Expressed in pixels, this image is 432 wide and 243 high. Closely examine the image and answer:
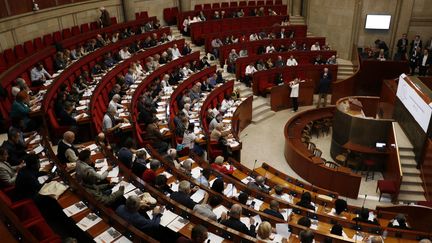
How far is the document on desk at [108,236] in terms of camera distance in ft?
14.4

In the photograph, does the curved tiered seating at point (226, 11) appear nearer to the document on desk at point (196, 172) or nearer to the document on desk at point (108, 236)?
the document on desk at point (196, 172)

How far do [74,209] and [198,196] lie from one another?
6.22 ft

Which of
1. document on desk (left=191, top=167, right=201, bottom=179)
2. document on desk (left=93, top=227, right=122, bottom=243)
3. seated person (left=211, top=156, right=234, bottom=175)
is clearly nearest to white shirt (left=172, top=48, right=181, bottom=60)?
seated person (left=211, top=156, right=234, bottom=175)

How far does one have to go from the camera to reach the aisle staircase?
9219mm

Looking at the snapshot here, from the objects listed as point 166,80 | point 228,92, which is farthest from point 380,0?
point 166,80

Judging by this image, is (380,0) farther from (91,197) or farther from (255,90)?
(91,197)

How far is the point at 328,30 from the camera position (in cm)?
1806

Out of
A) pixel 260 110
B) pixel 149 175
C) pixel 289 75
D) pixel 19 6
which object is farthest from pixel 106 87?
pixel 289 75

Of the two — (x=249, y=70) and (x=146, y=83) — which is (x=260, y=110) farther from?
(x=146, y=83)

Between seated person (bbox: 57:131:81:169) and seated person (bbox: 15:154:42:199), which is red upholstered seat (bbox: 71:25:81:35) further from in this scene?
seated person (bbox: 15:154:42:199)

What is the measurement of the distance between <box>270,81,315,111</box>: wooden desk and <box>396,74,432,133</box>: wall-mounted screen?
3.74 meters

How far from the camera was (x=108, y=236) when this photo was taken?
4445mm

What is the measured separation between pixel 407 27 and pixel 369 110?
556 cm

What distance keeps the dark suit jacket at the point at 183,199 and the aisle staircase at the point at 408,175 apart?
246 inches
